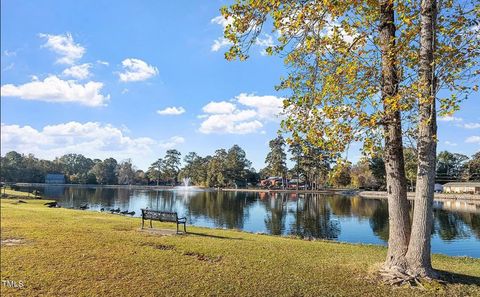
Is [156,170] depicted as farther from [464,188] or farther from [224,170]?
[464,188]

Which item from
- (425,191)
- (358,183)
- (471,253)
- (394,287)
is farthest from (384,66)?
(358,183)

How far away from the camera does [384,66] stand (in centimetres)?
746

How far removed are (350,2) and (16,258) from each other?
348 inches

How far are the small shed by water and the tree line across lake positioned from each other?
30.9 ft

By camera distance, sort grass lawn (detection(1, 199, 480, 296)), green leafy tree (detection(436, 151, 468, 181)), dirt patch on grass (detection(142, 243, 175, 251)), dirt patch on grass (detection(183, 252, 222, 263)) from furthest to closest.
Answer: green leafy tree (detection(436, 151, 468, 181))
dirt patch on grass (detection(142, 243, 175, 251))
dirt patch on grass (detection(183, 252, 222, 263))
grass lawn (detection(1, 199, 480, 296))

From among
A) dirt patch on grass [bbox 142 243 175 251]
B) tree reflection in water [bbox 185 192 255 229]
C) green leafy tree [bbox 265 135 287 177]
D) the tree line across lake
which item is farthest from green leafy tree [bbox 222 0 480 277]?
green leafy tree [bbox 265 135 287 177]

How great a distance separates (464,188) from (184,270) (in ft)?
294

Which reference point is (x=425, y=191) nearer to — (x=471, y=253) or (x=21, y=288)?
(x=21, y=288)

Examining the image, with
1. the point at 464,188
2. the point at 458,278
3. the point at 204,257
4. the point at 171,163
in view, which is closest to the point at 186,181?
the point at 171,163

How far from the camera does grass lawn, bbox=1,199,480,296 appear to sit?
21.0 feet

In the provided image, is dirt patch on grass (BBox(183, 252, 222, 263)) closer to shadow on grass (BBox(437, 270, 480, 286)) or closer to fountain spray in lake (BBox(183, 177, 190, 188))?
shadow on grass (BBox(437, 270, 480, 286))

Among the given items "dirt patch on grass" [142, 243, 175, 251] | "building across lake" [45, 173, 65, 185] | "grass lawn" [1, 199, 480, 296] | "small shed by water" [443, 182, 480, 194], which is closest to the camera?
"grass lawn" [1, 199, 480, 296]

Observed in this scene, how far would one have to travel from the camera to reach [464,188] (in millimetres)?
81312

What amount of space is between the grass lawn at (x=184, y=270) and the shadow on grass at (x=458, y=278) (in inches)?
4.0
